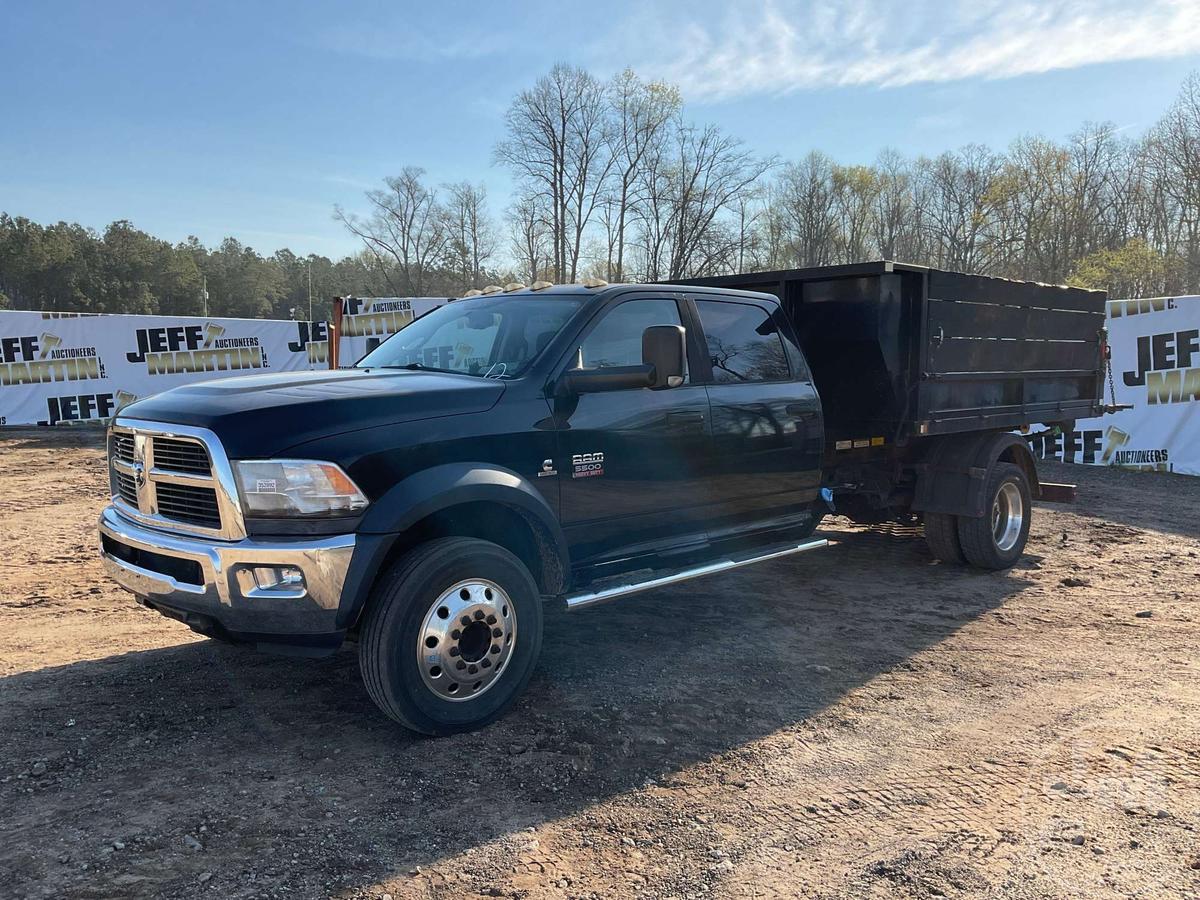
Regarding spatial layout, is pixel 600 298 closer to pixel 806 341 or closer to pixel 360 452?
pixel 360 452

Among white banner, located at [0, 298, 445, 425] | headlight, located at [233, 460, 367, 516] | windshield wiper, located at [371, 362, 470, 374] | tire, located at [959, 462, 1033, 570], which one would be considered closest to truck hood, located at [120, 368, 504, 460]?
headlight, located at [233, 460, 367, 516]

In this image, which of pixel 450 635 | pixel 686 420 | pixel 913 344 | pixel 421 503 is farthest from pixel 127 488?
pixel 913 344

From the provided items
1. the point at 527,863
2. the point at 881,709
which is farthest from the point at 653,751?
the point at 881,709

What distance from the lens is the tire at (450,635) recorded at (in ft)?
11.5

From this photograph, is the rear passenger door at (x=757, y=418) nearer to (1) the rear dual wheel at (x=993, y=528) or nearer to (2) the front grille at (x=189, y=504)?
(1) the rear dual wheel at (x=993, y=528)

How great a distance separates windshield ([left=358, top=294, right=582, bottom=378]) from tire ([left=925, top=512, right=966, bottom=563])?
412cm

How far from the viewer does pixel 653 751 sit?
12.1 feet

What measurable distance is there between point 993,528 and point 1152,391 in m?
8.80

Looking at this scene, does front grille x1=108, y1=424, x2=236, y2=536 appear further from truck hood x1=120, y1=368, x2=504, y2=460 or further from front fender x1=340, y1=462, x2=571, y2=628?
front fender x1=340, y1=462, x2=571, y2=628

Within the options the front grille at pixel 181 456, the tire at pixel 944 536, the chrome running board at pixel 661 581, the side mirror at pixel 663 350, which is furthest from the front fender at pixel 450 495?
the tire at pixel 944 536

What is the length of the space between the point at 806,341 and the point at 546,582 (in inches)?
131

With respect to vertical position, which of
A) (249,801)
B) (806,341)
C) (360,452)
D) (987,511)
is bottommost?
(249,801)

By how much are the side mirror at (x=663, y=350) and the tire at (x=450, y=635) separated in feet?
3.96

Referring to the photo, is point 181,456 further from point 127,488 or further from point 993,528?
point 993,528
